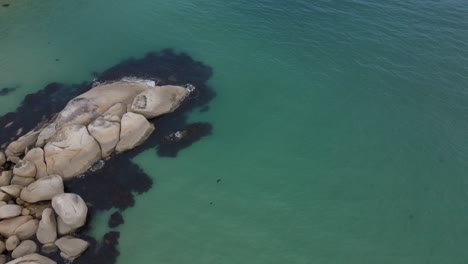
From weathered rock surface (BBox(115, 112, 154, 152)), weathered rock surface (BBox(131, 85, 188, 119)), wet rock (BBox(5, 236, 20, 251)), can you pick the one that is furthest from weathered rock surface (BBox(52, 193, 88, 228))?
weathered rock surface (BBox(131, 85, 188, 119))

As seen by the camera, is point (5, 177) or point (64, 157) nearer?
point (5, 177)

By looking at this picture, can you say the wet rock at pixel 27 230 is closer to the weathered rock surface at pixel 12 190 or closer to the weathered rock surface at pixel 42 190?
the weathered rock surface at pixel 42 190

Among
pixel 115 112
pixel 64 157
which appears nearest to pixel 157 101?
pixel 115 112

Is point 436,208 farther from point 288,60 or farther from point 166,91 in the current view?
point 166,91

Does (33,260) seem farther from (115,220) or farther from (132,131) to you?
(132,131)

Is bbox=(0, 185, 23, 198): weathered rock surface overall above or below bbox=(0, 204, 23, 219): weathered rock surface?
above

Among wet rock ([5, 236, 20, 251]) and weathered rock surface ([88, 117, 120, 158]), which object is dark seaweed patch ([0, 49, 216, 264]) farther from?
wet rock ([5, 236, 20, 251])

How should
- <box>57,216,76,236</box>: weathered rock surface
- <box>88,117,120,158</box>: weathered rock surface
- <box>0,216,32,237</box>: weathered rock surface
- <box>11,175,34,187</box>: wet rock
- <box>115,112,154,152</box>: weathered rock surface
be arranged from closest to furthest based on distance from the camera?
<box>0,216,32,237</box>: weathered rock surface, <box>57,216,76,236</box>: weathered rock surface, <box>11,175,34,187</box>: wet rock, <box>88,117,120,158</box>: weathered rock surface, <box>115,112,154,152</box>: weathered rock surface

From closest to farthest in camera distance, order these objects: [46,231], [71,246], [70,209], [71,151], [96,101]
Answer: [71,246], [46,231], [70,209], [71,151], [96,101]
